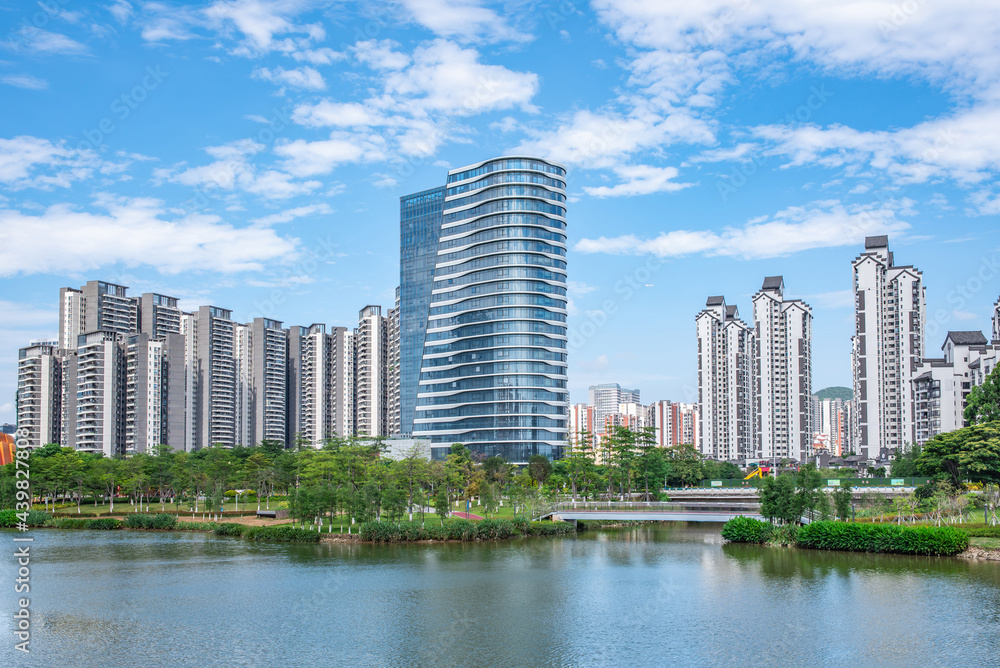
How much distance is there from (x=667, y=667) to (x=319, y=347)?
15672cm

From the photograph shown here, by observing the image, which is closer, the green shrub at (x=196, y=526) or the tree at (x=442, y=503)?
the tree at (x=442, y=503)

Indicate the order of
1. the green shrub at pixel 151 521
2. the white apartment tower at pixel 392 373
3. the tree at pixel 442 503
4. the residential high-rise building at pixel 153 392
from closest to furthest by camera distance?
the tree at pixel 442 503, the green shrub at pixel 151 521, the residential high-rise building at pixel 153 392, the white apartment tower at pixel 392 373

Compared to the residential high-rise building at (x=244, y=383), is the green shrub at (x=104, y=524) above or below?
below

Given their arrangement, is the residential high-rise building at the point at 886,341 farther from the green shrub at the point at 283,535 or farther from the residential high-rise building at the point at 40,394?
the residential high-rise building at the point at 40,394

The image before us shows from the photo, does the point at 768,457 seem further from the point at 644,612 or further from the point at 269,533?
the point at 644,612

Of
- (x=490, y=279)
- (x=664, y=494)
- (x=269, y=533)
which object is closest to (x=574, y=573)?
(x=269, y=533)

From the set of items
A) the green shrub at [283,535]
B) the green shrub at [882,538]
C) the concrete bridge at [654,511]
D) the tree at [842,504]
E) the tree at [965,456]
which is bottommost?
the green shrub at [283,535]

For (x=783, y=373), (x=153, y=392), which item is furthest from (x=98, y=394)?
(x=783, y=373)

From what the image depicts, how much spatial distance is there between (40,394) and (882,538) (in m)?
143

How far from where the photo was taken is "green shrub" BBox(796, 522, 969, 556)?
49.3 metres

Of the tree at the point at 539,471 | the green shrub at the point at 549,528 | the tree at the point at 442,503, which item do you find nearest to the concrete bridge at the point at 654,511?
the green shrub at the point at 549,528

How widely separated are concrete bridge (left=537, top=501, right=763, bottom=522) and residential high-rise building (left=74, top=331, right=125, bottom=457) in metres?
94.5

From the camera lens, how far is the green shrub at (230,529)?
69.2 m

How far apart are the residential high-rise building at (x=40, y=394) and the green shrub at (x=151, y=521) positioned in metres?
82.3
